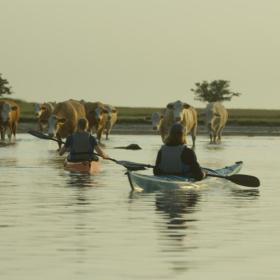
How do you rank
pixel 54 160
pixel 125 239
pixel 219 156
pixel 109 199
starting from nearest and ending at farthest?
pixel 125 239
pixel 109 199
pixel 54 160
pixel 219 156

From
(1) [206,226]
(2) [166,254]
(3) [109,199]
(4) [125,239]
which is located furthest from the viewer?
(3) [109,199]

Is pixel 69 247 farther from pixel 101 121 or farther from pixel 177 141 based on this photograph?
pixel 101 121

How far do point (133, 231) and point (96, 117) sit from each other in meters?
52.6

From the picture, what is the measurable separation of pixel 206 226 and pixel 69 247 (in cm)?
355

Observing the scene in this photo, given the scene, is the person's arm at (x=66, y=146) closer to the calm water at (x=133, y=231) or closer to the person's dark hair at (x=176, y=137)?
the calm water at (x=133, y=231)

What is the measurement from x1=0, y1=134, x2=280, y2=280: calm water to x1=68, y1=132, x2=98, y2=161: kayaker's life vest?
6.13 feet

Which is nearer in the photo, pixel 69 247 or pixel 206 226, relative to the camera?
pixel 69 247

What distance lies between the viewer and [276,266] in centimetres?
1441

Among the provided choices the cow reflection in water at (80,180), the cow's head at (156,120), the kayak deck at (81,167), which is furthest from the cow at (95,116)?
the cow reflection in water at (80,180)

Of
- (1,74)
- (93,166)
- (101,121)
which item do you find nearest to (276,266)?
(93,166)

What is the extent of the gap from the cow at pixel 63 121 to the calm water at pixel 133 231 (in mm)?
24586

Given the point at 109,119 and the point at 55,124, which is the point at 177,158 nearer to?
the point at 55,124

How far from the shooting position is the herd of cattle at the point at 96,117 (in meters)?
57.2

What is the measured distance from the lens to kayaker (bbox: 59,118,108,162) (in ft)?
110
